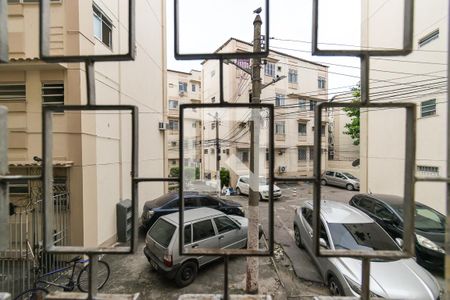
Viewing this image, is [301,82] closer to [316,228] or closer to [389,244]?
[389,244]

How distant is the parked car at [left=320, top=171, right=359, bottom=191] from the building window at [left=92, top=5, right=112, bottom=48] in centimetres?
1656

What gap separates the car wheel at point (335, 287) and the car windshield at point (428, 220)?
2653mm

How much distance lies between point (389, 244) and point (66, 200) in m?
6.87

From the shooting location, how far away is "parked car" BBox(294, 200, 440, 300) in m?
3.73

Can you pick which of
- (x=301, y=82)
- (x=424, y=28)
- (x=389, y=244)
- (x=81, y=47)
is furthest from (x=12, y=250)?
(x=301, y=82)

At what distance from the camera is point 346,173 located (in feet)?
65.3

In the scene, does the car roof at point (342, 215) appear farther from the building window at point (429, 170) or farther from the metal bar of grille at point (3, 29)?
the metal bar of grille at point (3, 29)

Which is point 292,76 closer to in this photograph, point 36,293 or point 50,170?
point 36,293

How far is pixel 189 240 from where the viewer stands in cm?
539

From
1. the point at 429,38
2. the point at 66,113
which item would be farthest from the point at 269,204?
the point at 429,38

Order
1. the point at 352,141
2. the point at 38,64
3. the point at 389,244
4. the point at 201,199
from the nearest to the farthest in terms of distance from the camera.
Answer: the point at 389,244, the point at 38,64, the point at 201,199, the point at 352,141

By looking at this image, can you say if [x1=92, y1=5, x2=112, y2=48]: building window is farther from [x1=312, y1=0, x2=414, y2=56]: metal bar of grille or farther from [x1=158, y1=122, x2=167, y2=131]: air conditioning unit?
[x1=312, y1=0, x2=414, y2=56]: metal bar of grille

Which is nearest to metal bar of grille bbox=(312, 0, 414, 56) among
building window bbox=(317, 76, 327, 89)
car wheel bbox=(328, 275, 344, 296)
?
car wheel bbox=(328, 275, 344, 296)

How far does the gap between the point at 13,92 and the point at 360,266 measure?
808 centimetres
